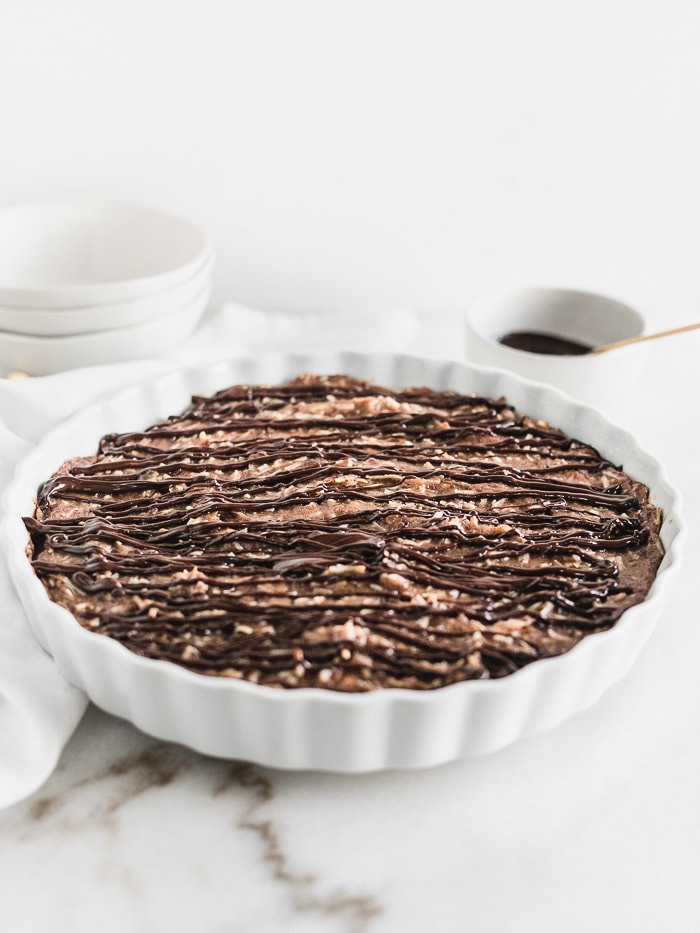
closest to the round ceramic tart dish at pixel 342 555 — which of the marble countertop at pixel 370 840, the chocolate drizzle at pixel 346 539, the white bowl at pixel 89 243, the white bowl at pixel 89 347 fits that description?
the chocolate drizzle at pixel 346 539

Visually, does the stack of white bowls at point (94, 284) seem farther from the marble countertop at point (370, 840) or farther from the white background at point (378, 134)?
the marble countertop at point (370, 840)

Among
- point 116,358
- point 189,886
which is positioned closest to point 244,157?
point 116,358

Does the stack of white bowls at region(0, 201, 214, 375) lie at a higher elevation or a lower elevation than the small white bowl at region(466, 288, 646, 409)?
lower

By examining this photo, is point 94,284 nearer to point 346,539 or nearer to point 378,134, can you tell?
point 378,134

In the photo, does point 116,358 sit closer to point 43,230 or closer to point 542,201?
point 43,230

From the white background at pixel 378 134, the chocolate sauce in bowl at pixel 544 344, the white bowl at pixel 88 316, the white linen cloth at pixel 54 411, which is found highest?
the white background at pixel 378 134

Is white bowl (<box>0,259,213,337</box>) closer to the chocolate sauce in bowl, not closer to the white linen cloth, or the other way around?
the white linen cloth

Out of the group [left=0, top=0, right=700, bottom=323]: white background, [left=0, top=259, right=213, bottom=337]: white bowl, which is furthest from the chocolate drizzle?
[left=0, top=0, right=700, bottom=323]: white background
